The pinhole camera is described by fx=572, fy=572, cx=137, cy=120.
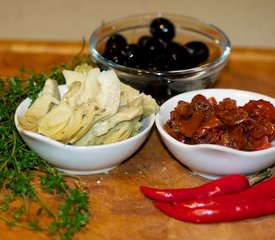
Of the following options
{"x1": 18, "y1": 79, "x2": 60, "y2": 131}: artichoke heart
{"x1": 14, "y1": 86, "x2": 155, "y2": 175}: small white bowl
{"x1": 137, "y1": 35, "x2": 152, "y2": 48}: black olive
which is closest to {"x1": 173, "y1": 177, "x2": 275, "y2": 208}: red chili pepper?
{"x1": 14, "y1": 86, "x2": 155, "y2": 175}: small white bowl

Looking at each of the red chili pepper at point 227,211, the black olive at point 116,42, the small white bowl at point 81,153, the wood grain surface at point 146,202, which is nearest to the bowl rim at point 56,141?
the small white bowl at point 81,153

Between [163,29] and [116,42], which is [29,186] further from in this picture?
[163,29]

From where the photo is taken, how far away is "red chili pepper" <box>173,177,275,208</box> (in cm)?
131

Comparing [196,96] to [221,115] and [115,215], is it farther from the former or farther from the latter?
[115,215]

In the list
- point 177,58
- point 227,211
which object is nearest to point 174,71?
point 177,58

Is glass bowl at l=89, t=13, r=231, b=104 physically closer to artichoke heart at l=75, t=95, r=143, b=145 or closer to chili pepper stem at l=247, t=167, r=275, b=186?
artichoke heart at l=75, t=95, r=143, b=145

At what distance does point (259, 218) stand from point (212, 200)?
117 millimetres

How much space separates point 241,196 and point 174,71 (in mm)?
460

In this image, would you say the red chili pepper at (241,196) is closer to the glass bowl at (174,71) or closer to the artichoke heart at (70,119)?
the artichoke heart at (70,119)

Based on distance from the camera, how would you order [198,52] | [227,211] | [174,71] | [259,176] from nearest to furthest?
[227,211], [259,176], [174,71], [198,52]

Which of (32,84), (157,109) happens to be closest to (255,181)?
(157,109)

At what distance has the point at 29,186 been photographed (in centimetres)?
134

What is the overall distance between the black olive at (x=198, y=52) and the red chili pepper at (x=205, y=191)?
1.59 feet

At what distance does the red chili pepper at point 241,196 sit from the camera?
1.31 metres
